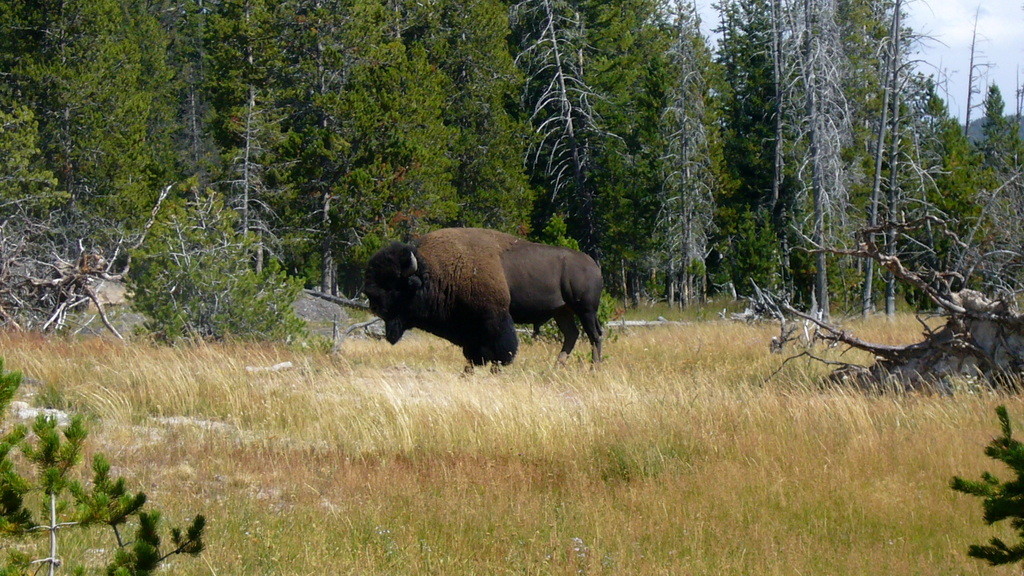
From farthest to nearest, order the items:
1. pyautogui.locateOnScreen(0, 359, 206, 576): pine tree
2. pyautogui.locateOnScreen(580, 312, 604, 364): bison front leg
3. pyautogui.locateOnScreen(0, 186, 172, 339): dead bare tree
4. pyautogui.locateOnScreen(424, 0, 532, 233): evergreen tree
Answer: pyautogui.locateOnScreen(424, 0, 532, 233): evergreen tree → pyautogui.locateOnScreen(580, 312, 604, 364): bison front leg → pyautogui.locateOnScreen(0, 186, 172, 339): dead bare tree → pyautogui.locateOnScreen(0, 359, 206, 576): pine tree

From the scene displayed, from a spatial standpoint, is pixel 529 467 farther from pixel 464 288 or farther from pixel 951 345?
pixel 464 288

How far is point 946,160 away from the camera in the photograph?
115 feet

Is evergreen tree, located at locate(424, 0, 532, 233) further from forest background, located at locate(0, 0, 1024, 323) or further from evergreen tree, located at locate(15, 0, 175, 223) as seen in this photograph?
evergreen tree, located at locate(15, 0, 175, 223)

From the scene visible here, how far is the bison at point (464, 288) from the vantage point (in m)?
12.7

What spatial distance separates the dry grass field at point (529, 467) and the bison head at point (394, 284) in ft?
6.19

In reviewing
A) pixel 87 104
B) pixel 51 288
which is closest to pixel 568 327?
pixel 51 288

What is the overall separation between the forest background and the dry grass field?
14710 mm

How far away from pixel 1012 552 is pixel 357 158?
96.5ft

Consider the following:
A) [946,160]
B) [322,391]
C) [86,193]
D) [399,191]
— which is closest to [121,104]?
[86,193]

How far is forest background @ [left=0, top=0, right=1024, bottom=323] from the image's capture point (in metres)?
28.4

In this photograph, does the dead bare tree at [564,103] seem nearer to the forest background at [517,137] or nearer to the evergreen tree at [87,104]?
the forest background at [517,137]

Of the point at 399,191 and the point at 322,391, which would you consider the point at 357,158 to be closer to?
the point at 399,191

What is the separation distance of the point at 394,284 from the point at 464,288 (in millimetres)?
904

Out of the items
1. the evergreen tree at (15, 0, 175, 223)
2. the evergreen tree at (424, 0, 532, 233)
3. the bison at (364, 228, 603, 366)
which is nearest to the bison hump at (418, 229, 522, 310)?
the bison at (364, 228, 603, 366)
